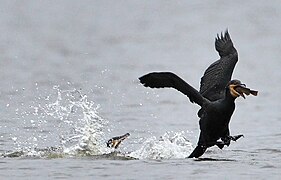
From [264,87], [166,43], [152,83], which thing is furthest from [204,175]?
[166,43]

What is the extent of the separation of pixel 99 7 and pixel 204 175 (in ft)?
96.5

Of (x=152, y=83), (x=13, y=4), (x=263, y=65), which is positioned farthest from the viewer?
(x=13, y=4)

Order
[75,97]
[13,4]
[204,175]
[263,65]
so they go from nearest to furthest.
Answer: [204,175], [75,97], [263,65], [13,4]

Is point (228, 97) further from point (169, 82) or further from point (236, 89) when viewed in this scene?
point (169, 82)

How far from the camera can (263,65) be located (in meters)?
30.2

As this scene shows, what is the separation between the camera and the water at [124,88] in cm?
1492

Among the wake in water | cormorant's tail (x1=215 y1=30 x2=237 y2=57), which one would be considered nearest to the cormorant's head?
the wake in water

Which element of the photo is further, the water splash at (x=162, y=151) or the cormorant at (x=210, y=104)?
the water splash at (x=162, y=151)

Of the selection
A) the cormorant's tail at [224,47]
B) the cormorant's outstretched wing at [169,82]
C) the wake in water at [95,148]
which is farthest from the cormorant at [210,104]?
the cormorant's tail at [224,47]

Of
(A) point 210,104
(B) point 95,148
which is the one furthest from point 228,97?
(B) point 95,148

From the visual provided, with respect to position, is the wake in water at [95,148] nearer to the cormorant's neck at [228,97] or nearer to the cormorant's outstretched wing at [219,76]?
the cormorant's outstretched wing at [219,76]

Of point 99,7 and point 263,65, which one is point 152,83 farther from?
point 99,7

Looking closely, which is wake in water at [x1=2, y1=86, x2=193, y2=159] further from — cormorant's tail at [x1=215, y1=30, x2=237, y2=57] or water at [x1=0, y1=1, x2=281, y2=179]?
cormorant's tail at [x1=215, y1=30, x2=237, y2=57]

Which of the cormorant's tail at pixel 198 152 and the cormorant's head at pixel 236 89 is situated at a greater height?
the cormorant's head at pixel 236 89
